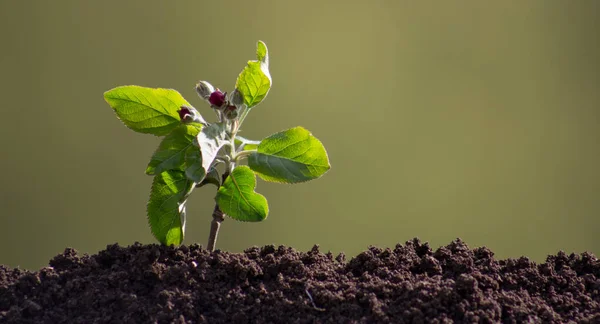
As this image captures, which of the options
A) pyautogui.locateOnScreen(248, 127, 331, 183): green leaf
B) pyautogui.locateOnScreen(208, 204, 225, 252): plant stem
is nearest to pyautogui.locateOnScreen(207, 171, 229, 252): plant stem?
pyautogui.locateOnScreen(208, 204, 225, 252): plant stem

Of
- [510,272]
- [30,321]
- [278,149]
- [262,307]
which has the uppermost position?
[278,149]

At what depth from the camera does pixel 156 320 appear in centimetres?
171

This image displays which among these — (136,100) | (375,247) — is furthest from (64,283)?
(375,247)

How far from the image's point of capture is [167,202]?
2039 millimetres

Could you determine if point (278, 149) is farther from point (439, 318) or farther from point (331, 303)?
point (439, 318)

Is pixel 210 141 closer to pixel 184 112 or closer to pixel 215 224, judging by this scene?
pixel 184 112

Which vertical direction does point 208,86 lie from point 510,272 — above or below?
above

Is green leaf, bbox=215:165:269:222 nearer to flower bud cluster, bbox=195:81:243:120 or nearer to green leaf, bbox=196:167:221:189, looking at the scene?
green leaf, bbox=196:167:221:189

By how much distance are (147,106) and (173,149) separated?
0.15 meters

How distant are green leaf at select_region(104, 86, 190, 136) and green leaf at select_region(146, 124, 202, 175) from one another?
0.21 feet

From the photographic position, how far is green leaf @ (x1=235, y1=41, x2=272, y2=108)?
201 cm

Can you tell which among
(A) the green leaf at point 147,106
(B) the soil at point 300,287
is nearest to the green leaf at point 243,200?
(B) the soil at point 300,287

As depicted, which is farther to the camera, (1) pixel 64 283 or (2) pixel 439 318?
(1) pixel 64 283

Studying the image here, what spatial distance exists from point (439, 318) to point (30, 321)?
0.91m
